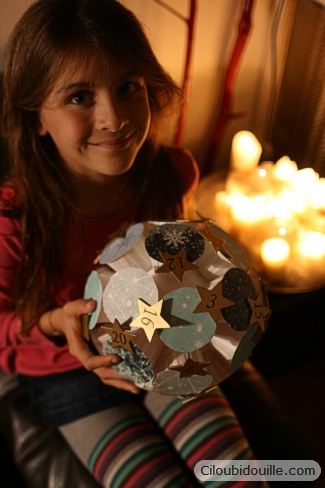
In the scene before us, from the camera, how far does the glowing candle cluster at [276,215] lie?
49.3 inches

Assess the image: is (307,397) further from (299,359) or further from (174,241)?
(174,241)

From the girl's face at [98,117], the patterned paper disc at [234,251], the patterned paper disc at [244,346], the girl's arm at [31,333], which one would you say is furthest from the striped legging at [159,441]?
the girl's face at [98,117]

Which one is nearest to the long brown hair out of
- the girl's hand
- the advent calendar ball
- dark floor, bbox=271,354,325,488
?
the girl's hand

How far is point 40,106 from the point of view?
828 millimetres

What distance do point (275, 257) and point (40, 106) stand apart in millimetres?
665

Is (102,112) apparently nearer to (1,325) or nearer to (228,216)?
(1,325)

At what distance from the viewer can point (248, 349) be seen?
0.78 metres

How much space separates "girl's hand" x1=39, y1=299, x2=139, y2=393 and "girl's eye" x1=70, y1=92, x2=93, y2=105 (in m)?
0.32

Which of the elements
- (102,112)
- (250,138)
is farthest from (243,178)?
(102,112)

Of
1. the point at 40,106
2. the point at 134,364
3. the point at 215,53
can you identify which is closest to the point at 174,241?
the point at 134,364

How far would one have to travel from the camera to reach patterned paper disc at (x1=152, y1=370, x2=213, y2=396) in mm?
734

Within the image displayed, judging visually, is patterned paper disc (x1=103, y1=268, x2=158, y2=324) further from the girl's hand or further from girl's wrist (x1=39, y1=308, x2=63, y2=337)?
girl's wrist (x1=39, y1=308, x2=63, y2=337)

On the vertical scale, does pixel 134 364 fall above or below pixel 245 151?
below

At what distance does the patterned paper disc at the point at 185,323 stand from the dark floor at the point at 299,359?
0.56m
